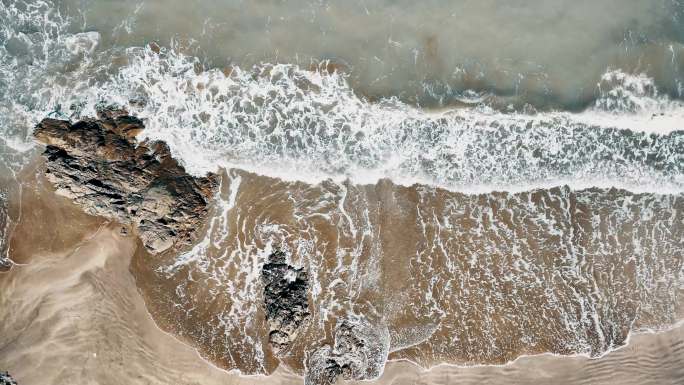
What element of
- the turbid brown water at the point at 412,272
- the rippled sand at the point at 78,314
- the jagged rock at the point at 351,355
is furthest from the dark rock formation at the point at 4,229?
the jagged rock at the point at 351,355

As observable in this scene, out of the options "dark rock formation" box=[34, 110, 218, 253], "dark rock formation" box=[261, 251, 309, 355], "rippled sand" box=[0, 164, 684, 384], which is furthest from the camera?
"dark rock formation" box=[261, 251, 309, 355]

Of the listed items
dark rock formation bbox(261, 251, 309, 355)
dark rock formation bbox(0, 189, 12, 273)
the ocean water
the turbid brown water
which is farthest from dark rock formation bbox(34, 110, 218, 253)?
dark rock formation bbox(261, 251, 309, 355)

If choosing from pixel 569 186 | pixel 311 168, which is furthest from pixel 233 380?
pixel 569 186

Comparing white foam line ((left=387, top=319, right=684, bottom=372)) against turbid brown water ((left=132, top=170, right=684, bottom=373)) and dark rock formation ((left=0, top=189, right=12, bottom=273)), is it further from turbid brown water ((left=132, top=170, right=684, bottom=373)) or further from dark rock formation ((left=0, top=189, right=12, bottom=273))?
dark rock formation ((left=0, top=189, right=12, bottom=273))

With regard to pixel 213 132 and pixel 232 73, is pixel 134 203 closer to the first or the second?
pixel 213 132

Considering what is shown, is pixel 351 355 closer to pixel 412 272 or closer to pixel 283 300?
pixel 283 300

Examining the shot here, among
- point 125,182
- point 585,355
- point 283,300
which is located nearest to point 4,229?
point 125,182
